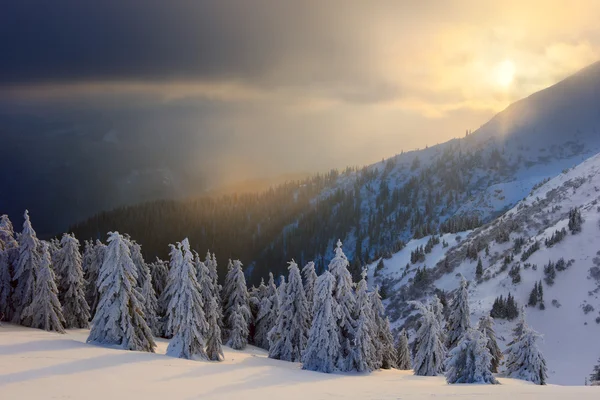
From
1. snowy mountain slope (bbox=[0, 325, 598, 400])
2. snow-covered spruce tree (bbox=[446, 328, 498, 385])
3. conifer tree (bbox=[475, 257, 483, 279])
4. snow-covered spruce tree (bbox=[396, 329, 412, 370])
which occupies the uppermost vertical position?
conifer tree (bbox=[475, 257, 483, 279])

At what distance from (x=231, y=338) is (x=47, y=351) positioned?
29099 mm

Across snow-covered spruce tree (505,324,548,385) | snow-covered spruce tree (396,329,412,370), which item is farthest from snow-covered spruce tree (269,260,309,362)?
snow-covered spruce tree (505,324,548,385)

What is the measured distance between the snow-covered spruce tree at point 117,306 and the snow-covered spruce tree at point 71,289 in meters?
13.9

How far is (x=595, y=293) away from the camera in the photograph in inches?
2414

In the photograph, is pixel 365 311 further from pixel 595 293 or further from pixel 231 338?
pixel 595 293

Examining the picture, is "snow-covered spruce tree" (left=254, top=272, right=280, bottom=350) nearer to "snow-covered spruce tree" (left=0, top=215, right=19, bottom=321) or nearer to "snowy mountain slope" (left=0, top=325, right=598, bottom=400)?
"snowy mountain slope" (left=0, top=325, right=598, bottom=400)

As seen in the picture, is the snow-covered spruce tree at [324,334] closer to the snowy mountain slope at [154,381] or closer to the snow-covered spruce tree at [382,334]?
the snowy mountain slope at [154,381]

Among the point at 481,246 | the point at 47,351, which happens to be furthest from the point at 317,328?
the point at 481,246

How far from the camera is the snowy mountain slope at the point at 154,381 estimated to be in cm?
1845

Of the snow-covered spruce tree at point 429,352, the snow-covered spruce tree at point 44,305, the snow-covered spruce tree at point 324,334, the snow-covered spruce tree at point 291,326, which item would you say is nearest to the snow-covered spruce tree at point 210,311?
the snow-covered spruce tree at point 291,326

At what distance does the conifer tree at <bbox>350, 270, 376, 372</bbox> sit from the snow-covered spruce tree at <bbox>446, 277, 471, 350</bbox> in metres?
9.77

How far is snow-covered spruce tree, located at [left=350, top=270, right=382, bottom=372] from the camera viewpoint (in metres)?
33.9

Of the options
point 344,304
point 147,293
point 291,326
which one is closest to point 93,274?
point 147,293

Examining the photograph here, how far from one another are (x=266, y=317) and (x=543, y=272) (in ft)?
145
